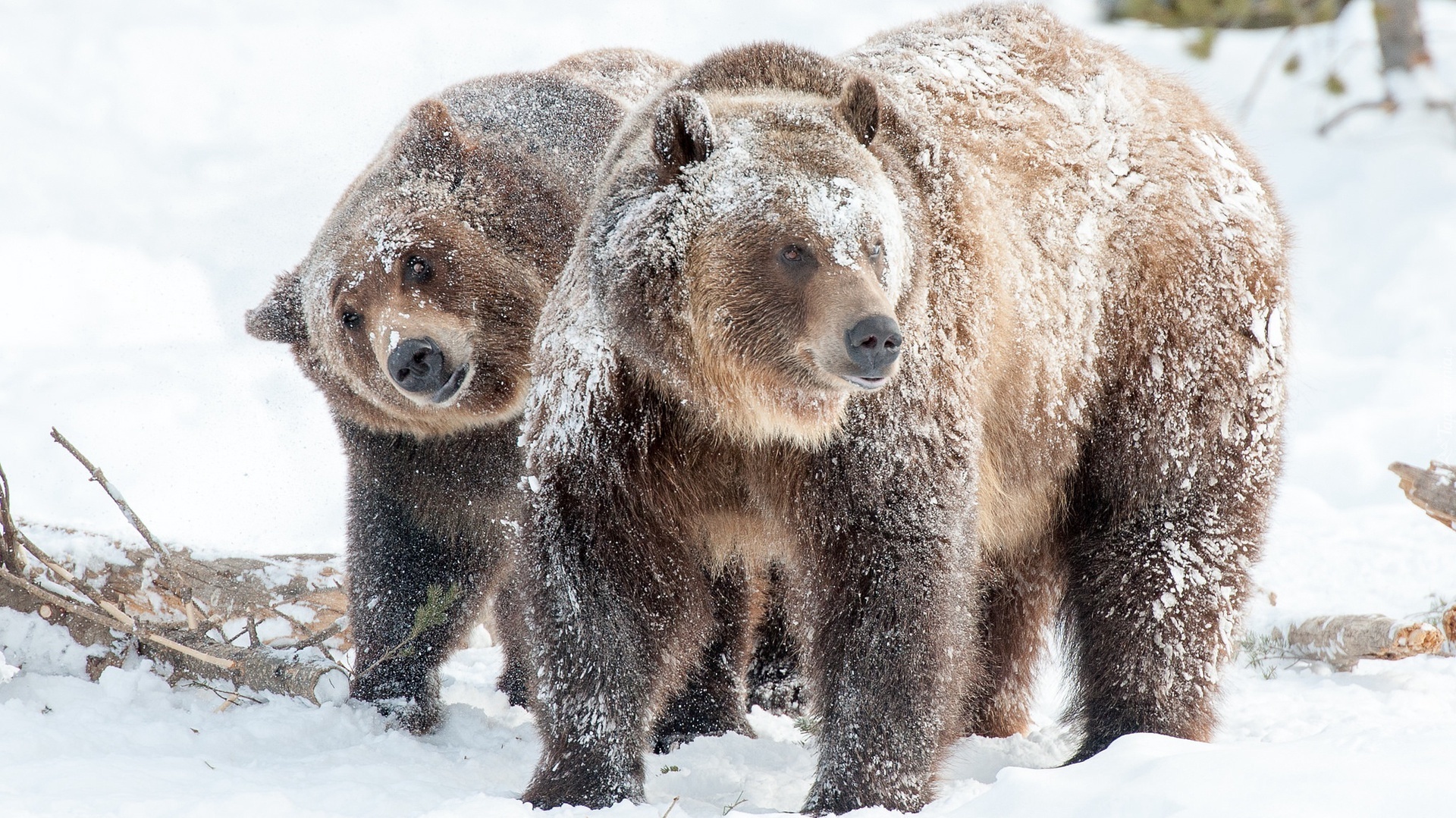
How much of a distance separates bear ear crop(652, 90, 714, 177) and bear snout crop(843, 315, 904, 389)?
2.50ft

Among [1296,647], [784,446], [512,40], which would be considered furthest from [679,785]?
[512,40]

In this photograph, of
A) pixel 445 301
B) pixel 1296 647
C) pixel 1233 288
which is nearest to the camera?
pixel 1233 288

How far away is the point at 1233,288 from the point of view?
16.8ft

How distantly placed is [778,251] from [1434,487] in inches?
157

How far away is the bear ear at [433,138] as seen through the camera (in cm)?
567

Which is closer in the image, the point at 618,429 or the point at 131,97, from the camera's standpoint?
the point at 618,429

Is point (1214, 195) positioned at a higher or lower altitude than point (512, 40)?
higher

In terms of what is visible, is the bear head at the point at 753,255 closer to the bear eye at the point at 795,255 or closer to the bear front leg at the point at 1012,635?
the bear eye at the point at 795,255

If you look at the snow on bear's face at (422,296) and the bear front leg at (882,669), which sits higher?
the snow on bear's face at (422,296)

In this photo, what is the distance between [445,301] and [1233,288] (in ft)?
10.0

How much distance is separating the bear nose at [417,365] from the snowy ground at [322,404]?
4.41 ft

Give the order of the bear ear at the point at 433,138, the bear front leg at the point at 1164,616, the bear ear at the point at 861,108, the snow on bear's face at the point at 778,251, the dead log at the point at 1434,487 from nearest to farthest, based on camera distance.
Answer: the snow on bear's face at the point at 778,251 < the bear ear at the point at 861,108 < the bear front leg at the point at 1164,616 < the bear ear at the point at 433,138 < the dead log at the point at 1434,487

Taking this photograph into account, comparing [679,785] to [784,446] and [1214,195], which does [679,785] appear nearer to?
[784,446]

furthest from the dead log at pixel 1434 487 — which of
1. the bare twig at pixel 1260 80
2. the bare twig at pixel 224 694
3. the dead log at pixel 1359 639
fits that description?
the bare twig at pixel 1260 80
